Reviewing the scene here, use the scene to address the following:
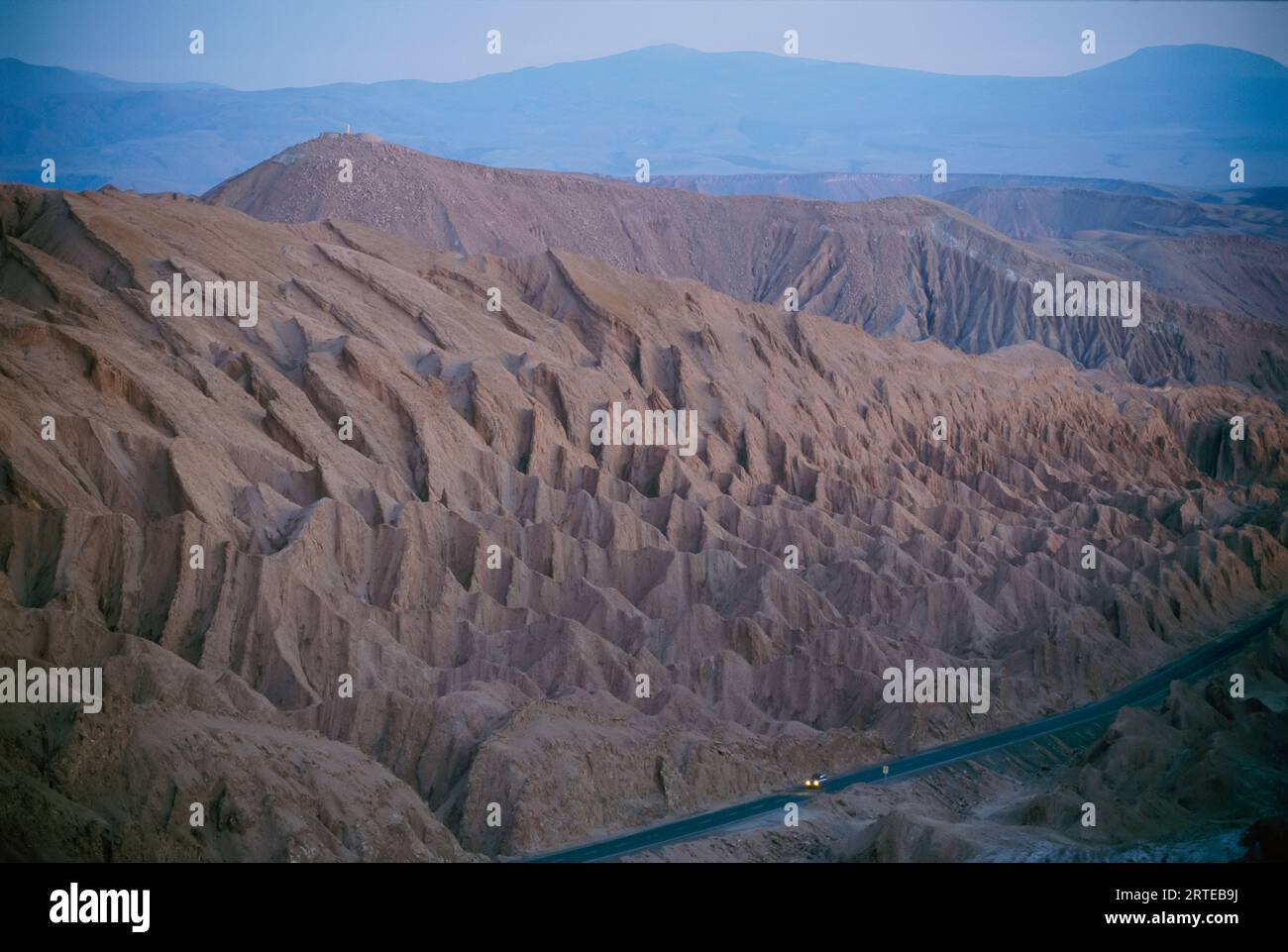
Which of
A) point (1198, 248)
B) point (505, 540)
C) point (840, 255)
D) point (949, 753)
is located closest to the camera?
point (949, 753)

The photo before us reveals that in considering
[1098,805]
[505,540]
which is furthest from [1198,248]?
[1098,805]

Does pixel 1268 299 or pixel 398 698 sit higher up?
pixel 1268 299

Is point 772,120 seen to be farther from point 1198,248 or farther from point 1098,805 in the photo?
point 1098,805

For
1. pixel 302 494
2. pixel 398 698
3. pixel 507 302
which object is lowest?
pixel 398 698

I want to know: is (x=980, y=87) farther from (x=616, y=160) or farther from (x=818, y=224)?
(x=616, y=160)

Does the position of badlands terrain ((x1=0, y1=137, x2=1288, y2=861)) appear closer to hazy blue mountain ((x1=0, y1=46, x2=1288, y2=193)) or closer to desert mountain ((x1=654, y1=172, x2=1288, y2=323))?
hazy blue mountain ((x1=0, y1=46, x2=1288, y2=193))

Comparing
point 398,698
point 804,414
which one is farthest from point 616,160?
point 398,698
